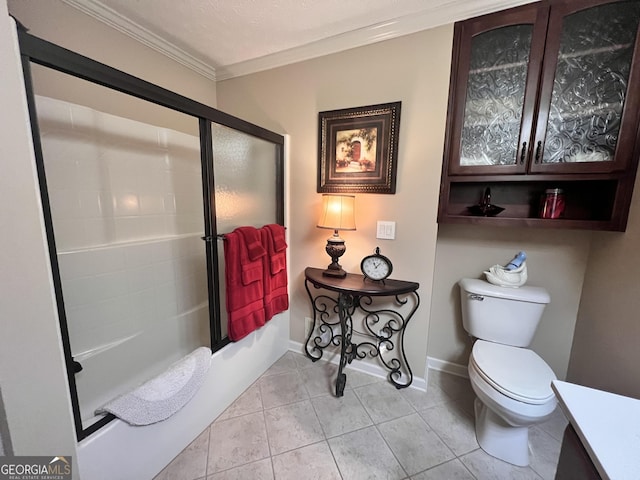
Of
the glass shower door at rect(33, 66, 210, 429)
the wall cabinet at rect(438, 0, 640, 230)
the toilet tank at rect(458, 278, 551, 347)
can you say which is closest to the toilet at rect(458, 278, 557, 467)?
the toilet tank at rect(458, 278, 551, 347)

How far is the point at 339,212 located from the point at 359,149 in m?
0.45

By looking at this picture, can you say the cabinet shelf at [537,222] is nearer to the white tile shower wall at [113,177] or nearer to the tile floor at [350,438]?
the tile floor at [350,438]

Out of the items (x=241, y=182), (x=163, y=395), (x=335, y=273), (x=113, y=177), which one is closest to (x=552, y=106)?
(x=335, y=273)

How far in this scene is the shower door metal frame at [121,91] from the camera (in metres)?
0.72

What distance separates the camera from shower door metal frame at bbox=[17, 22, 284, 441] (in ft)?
2.35

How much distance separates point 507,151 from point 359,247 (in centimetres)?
100

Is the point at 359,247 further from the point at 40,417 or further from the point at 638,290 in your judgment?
the point at 40,417

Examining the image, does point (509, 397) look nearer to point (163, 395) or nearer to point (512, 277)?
point (512, 277)

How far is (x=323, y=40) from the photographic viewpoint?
1621mm

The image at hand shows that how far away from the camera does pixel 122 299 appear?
5.49 feet

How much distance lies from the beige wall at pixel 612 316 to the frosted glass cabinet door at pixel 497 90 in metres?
0.56

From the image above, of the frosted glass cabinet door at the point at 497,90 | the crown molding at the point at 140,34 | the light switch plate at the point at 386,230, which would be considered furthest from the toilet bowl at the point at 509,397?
the crown molding at the point at 140,34

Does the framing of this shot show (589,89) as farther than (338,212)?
No

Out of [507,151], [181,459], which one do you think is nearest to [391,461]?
[181,459]
